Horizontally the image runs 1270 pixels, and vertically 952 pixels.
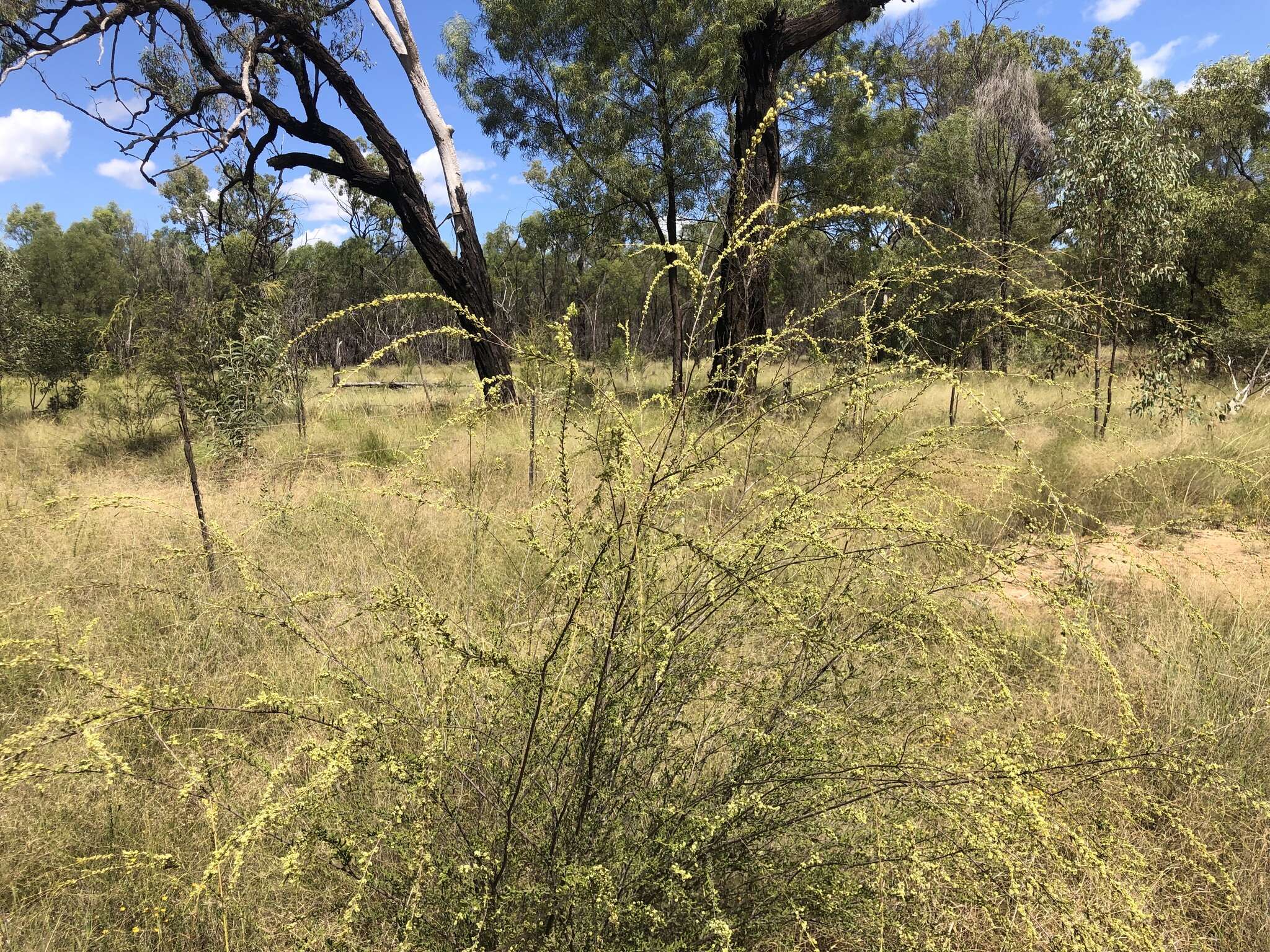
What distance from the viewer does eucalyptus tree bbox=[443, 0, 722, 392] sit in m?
10.2

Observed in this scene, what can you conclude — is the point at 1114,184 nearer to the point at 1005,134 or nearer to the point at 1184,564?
the point at 1184,564

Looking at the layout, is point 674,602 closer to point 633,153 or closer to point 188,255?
point 633,153

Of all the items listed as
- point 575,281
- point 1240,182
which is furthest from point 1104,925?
point 575,281

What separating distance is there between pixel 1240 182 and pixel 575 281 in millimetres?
21351

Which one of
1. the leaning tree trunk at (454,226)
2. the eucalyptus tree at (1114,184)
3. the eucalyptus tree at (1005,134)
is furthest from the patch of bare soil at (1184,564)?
the eucalyptus tree at (1005,134)

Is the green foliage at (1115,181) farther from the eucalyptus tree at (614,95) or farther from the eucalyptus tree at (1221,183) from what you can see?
the eucalyptus tree at (614,95)

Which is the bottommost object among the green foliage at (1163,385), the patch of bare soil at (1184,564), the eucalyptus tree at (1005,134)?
the patch of bare soil at (1184,564)

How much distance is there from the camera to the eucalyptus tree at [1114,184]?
23.4ft

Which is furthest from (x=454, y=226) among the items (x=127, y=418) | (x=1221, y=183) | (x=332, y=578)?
(x=1221, y=183)

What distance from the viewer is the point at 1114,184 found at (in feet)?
23.8

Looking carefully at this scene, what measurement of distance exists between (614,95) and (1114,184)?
7676 mm

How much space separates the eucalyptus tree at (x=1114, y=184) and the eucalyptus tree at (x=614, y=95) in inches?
205

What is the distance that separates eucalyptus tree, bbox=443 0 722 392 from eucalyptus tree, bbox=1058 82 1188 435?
5.20m

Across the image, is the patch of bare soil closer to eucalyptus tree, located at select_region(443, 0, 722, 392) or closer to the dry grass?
the dry grass
